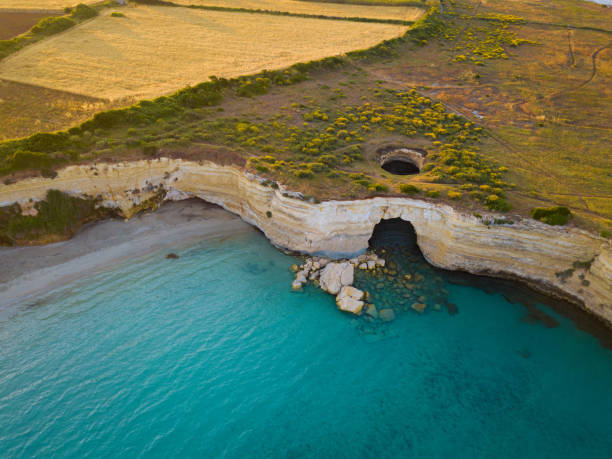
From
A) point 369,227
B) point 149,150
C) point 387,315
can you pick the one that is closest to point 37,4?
point 149,150

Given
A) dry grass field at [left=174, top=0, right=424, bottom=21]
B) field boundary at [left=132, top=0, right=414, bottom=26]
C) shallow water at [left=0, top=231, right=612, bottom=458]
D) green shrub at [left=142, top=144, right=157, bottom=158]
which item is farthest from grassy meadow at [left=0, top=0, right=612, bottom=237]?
dry grass field at [left=174, top=0, right=424, bottom=21]

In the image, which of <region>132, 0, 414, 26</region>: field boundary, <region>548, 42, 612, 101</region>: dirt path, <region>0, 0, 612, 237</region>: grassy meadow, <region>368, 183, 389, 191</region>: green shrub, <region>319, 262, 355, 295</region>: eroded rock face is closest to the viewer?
<region>319, 262, 355, 295</region>: eroded rock face

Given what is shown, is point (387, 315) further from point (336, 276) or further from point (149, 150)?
point (149, 150)

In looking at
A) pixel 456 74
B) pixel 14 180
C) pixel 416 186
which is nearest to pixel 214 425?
pixel 416 186

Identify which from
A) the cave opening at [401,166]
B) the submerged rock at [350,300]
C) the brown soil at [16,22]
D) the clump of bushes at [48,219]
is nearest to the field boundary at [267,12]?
the brown soil at [16,22]

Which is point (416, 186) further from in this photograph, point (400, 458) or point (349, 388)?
point (400, 458)

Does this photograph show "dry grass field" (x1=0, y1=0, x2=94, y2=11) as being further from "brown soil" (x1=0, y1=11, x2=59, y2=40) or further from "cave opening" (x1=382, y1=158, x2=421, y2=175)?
"cave opening" (x1=382, y1=158, x2=421, y2=175)

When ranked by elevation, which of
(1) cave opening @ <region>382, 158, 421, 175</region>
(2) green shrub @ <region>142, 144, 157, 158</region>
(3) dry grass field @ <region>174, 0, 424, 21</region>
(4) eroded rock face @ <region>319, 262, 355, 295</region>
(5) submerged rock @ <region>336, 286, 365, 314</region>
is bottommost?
(5) submerged rock @ <region>336, 286, 365, 314</region>
